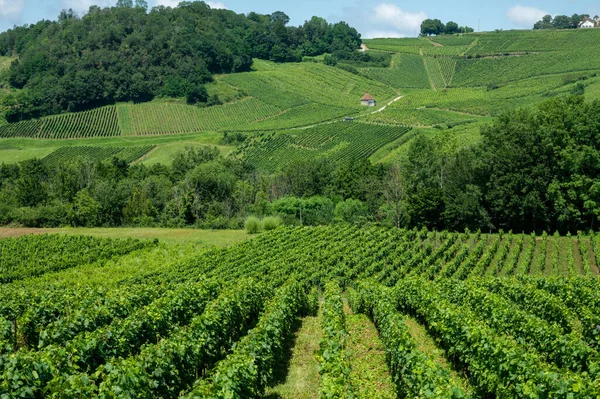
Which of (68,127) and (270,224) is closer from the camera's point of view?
(270,224)

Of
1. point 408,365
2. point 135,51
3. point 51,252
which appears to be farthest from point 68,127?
point 408,365

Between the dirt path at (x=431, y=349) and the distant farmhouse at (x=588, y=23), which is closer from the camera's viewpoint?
the dirt path at (x=431, y=349)

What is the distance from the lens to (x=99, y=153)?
108 meters

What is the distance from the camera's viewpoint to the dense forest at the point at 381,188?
178 feet

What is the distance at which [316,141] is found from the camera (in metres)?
106

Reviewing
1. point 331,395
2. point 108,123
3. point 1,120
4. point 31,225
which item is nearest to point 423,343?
point 331,395

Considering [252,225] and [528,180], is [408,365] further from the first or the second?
[252,225]

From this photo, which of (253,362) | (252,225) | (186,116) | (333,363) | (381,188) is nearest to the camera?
(253,362)

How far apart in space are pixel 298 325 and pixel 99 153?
3510 inches

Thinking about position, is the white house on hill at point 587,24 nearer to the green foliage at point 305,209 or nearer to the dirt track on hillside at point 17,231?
the green foliage at point 305,209

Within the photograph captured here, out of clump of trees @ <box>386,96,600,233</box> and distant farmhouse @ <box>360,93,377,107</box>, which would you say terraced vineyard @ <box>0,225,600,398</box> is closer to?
clump of trees @ <box>386,96,600,233</box>

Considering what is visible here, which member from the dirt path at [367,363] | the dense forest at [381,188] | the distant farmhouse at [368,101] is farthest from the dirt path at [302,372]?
the distant farmhouse at [368,101]

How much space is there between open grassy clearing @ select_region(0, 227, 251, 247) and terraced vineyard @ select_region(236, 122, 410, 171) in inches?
1321

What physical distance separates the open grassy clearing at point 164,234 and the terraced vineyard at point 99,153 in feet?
131
